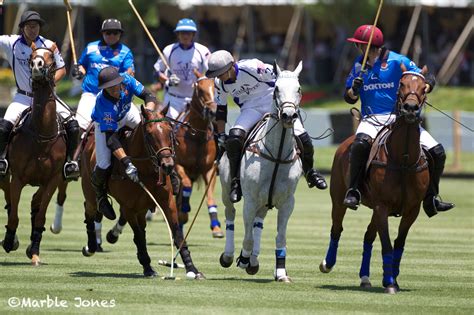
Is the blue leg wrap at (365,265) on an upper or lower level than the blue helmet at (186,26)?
lower

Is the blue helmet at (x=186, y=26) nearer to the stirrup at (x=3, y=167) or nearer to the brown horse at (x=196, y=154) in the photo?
the brown horse at (x=196, y=154)

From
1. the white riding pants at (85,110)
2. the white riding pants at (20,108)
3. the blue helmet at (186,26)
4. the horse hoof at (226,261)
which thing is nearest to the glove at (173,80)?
the blue helmet at (186,26)

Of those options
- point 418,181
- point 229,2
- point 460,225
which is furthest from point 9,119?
point 229,2

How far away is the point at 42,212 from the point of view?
15.6 m

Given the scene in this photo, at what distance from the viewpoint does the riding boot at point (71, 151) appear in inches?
619

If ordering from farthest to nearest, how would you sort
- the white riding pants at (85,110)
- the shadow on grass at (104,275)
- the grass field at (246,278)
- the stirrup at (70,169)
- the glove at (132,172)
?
1. the white riding pants at (85,110)
2. the stirrup at (70,169)
3. the shadow on grass at (104,275)
4. the glove at (132,172)
5. the grass field at (246,278)

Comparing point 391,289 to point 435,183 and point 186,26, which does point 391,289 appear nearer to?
point 435,183

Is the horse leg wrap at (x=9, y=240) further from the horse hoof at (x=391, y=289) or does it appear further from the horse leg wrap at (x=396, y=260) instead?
the horse hoof at (x=391, y=289)

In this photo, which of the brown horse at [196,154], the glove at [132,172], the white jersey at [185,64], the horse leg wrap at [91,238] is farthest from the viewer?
the white jersey at [185,64]

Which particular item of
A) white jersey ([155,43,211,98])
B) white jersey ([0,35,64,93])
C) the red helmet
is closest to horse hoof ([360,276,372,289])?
the red helmet

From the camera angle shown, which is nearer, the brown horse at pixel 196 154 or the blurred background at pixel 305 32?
the brown horse at pixel 196 154

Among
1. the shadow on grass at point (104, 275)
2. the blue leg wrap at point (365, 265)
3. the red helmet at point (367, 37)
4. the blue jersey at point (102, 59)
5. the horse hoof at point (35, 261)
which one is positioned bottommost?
the horse hoof at point (35, 261)

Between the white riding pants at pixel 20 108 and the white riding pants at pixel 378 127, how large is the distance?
4.09 m

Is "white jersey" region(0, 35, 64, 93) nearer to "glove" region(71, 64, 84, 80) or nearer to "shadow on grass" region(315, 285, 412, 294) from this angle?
"glove" region(71, 64, 84, 80)
